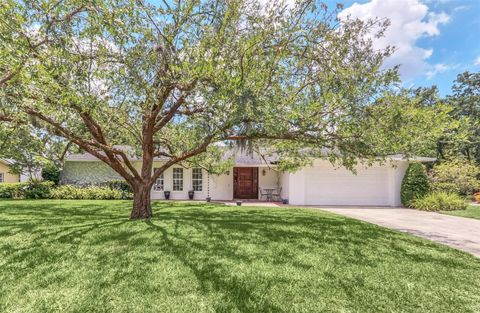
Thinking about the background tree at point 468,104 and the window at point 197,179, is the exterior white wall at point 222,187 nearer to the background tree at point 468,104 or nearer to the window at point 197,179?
the window at point 197,179

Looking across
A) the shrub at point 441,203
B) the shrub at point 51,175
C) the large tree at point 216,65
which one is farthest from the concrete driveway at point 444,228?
the shrub at point 51,175

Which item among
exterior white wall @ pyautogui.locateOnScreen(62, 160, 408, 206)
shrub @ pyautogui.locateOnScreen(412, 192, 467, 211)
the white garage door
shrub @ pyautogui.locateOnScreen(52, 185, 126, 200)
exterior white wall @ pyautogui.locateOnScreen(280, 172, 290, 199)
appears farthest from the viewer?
exterior white wall @ pyautogui.locateOnScreen(280, 172, 290, 199)

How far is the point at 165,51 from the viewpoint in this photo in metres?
6.48

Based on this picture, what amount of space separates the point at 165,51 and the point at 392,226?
8976mm

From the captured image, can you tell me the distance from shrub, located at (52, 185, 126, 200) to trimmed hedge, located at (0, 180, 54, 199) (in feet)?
1.99

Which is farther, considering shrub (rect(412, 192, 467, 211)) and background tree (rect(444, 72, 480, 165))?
background tree (rect(444, 72, 480, 165))

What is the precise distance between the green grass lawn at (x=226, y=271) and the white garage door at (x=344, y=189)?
31.7ft

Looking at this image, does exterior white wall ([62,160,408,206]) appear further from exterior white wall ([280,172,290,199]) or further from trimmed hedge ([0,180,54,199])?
trimmed hedge ([0,180,54,199])

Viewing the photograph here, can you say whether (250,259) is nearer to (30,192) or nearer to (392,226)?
(392,226)

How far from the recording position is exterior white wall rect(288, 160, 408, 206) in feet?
58.6

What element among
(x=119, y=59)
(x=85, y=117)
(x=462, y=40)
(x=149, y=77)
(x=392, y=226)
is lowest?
(x=392, y=226)

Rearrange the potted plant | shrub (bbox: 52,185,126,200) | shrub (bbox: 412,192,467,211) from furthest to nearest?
the potted plant
shrub (bbox: 52,185,126,200)
shrub (bbox: 412,192,467,211)

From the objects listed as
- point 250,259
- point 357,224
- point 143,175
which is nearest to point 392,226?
point 357,224

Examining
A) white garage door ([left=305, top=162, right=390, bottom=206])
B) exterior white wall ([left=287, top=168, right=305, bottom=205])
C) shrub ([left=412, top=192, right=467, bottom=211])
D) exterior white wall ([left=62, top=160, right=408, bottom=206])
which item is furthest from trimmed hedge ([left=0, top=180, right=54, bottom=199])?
shrub ([left=412, top=192, right=467, bottom=211])
